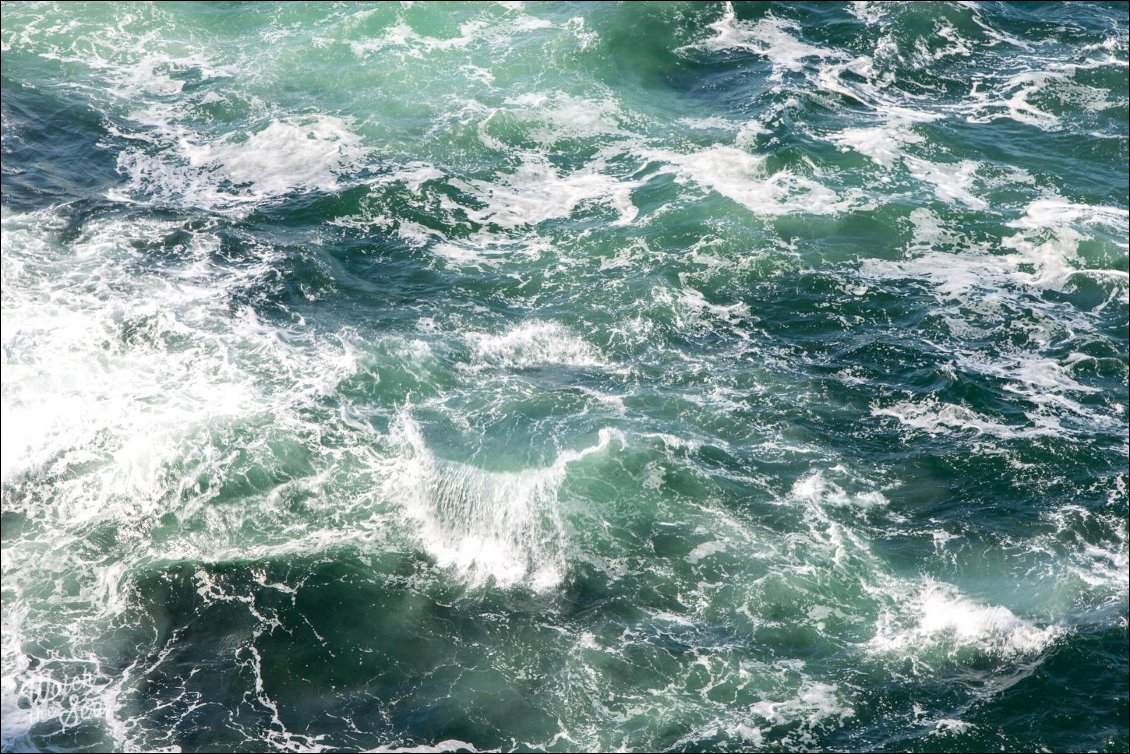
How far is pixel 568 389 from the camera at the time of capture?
4372cm

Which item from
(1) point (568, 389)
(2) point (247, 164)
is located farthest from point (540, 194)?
(2) point (247, 164)

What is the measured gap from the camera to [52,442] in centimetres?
4097

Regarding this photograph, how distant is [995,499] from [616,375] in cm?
1586

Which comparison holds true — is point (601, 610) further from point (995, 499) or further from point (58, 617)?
point (58, 617)

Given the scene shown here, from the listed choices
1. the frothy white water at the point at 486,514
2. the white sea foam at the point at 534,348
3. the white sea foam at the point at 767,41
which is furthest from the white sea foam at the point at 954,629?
the white sea foam at the point at 767,41

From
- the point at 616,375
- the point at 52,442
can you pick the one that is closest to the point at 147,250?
the point at 52,442

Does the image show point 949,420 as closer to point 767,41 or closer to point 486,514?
point 486,514

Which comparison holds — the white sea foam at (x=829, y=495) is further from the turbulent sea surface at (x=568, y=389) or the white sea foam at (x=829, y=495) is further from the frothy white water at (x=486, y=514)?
the frothy white water at (x=486, y=514)

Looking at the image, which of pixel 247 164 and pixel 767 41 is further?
pixel 767 41

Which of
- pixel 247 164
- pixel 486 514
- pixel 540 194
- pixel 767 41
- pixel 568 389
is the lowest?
pixel 486 514

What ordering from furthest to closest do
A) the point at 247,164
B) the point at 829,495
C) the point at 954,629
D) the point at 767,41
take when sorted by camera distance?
the point at 767,41 → the point at 247,164 → the point at 829,495 → the point at 954,629

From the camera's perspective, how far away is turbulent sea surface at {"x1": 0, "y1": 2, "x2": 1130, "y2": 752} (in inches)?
1324

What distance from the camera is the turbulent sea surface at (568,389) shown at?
33.6 metres

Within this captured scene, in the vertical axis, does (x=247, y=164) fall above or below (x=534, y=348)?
above
